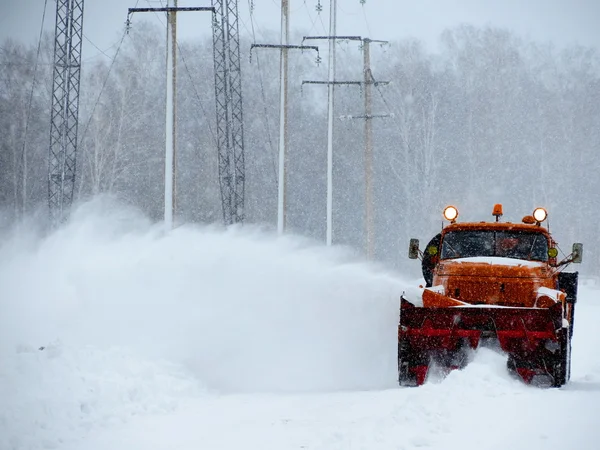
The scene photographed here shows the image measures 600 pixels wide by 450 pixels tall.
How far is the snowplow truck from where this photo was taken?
386 inches

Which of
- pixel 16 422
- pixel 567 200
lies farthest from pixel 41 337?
A: pixel 567 200

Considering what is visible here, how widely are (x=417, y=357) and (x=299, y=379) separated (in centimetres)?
186

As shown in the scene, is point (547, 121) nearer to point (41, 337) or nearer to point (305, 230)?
point (305, 230)

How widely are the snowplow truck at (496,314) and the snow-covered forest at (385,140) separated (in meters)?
37.1

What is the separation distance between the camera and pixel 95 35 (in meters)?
59.7

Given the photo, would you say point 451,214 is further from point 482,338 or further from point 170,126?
point 170,126

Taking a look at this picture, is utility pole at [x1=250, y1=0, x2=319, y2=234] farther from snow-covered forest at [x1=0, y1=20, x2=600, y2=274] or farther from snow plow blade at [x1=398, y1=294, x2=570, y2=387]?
snow-covered forest at [x1=0, y1=20, x2=600, y2=274]

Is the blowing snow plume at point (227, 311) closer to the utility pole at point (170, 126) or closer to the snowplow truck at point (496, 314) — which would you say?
the snowplow truck at point (496, 314)

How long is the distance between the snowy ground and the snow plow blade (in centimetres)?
23

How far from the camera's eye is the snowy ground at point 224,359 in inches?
281

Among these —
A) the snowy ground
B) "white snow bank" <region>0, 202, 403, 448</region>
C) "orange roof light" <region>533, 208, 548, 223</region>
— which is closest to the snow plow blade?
the snowy ground

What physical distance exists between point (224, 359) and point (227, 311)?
912 millimetres

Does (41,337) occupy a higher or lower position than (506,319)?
lower

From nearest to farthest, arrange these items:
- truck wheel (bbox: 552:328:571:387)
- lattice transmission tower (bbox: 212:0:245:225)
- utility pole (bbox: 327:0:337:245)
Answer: truck wheel (bbox: 552:328:571:387), lattice transmission tower (bbox: 212:0:245:225), utility pole (bbox: 327:0:337:245)
